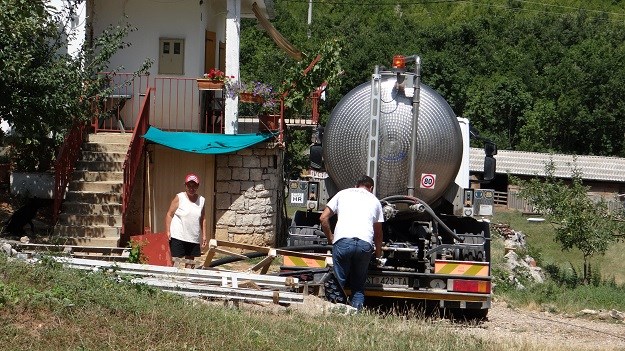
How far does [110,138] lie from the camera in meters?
19.0

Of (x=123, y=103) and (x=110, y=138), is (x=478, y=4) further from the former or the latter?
(x=110, y=138)

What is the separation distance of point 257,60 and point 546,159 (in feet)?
48.7

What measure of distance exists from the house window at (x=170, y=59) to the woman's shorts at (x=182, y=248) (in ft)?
27.0

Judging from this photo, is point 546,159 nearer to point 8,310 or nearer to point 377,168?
point 377,168

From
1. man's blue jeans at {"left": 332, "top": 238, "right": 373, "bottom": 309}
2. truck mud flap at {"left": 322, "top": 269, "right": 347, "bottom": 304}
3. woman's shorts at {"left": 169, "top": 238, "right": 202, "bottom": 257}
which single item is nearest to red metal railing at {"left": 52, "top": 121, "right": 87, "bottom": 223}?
woman's shorts at {"left": 169, "top": 238, "right": 202, "bottom": 257}

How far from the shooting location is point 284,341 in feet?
28.7

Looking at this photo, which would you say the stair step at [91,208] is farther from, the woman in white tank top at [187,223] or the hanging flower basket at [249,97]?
the woman in white tank top at [187,223]

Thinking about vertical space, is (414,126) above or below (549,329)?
above

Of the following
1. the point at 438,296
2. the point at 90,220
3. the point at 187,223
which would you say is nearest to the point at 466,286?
the point at 438,296

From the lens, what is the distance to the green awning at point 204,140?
18234 millimetres

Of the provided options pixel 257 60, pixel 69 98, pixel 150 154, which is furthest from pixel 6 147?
pixel 257 60

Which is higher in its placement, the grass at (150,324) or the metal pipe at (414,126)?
the metal pipe at (414,126)

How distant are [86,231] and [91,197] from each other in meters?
0.78

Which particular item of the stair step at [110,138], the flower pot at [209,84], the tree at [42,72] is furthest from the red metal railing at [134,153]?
the flower pot at [209,84]
